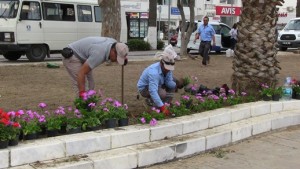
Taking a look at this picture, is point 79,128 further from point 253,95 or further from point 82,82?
point 253,95

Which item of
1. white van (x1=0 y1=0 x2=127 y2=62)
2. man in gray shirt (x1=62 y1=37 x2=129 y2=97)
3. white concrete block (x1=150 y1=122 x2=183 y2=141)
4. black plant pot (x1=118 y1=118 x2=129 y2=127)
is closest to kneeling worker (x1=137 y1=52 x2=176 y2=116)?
white concrete block (x1=150 y1=122 x2=183 y2=141)

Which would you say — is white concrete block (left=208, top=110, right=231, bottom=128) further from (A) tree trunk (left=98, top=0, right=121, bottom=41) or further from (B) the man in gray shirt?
(A) tree trunk (left=98, top=0, right=121, bottom=41)

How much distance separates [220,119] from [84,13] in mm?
13326

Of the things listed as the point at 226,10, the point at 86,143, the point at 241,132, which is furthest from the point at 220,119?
the point at 226,10

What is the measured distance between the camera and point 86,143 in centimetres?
473

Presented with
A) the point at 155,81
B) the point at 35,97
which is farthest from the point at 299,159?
the point at 35,97

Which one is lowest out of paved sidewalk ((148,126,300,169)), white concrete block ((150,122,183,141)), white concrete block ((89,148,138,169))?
paved sidewalk ((148,126,300,169))

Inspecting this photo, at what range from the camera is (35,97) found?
7.84 metres

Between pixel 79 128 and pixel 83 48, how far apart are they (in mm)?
1358

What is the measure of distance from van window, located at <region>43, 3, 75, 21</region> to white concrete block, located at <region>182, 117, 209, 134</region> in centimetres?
1208

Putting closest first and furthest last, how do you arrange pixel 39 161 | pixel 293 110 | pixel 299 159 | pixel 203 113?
1. pixel 39 161
2. pixel 299 159
3. pixel 203 113
4. pixel 293 110

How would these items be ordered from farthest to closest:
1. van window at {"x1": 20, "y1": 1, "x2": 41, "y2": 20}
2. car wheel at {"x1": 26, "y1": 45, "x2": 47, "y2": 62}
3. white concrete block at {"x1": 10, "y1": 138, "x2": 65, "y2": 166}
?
car wheel at {"x1": 26, "y1": 45, "x2": 47, "y2": 62}
van window at {"x1": 20, "y1": 1, "x2": 41, "y2": 20}
white concrete block at {"x1": 10, "y1": 138, "x2": 65, "y2": 166}

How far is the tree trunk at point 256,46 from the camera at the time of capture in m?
7.49

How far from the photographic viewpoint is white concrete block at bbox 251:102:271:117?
676 centimetres
